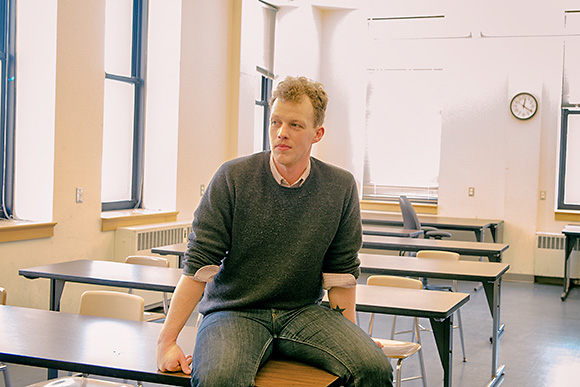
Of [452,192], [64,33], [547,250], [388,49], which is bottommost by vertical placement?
[547,250]

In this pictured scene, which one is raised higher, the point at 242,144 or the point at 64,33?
the point at 64,33

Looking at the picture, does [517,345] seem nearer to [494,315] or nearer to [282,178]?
[494,315]

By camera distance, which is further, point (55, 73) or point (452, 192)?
point (452, 192)

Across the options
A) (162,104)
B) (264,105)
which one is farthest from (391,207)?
(162,104)

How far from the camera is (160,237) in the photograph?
5805 millimetres

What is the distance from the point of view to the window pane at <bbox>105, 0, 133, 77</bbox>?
5918 mm

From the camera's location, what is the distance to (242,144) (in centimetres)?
736

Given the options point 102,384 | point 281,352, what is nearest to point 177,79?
point 102,384

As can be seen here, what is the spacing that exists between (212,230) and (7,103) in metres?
3.57

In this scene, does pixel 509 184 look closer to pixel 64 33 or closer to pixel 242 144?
pixel 242 144

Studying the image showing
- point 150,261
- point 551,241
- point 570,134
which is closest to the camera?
point 150,261

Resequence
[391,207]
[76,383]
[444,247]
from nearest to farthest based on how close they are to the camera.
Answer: [76,383] < [444,247] < [391,207]

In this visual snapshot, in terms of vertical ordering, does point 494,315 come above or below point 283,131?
below

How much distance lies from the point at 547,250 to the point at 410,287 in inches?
195
